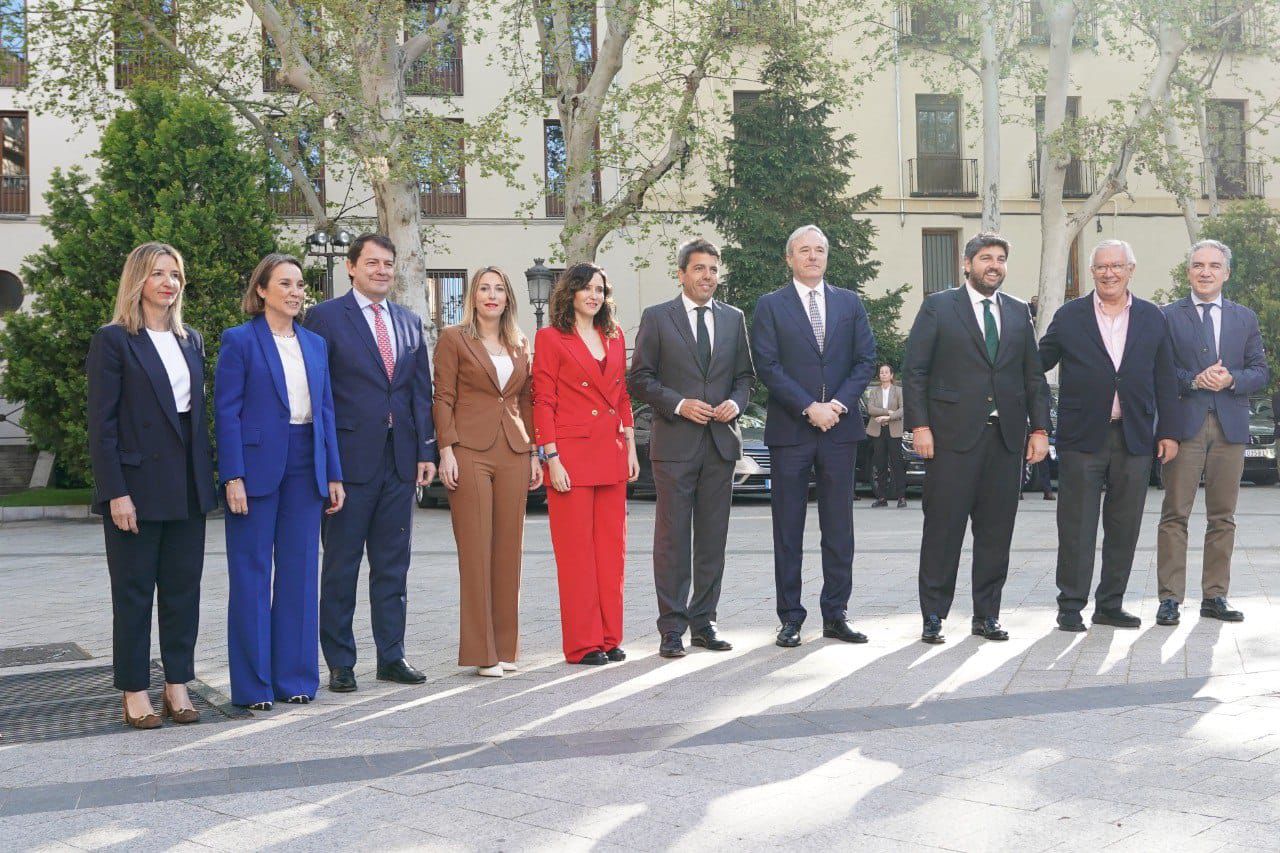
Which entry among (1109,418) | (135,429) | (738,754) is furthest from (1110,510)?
(135,429)

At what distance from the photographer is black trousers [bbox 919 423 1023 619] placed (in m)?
7.53

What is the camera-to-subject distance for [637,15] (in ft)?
65.8

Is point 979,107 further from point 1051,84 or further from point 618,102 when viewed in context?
point 618,102

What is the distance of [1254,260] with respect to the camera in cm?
2639

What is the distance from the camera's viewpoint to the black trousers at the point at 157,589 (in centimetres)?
583

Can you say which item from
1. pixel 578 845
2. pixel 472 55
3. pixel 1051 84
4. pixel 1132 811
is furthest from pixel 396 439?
pixel 472 55

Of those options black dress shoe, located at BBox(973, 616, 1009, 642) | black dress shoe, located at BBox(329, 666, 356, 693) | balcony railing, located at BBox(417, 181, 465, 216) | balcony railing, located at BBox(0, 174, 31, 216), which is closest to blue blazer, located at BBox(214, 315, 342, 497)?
black dress shoe, located at BBox(329, 666, 356, 693)

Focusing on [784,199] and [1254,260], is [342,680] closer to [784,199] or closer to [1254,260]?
[784,199]

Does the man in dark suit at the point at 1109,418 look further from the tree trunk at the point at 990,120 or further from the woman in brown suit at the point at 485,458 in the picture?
the tree trunk at the point at 990,120

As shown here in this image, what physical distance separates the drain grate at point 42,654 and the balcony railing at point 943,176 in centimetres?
2942

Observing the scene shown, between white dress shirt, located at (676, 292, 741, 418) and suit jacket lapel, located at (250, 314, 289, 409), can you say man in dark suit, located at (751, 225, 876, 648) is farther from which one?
suit jacket lapel, located at (250, 314, 289, 409)

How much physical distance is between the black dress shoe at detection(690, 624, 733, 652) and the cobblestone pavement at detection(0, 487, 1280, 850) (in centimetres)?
7

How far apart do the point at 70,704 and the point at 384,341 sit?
7.05 feet

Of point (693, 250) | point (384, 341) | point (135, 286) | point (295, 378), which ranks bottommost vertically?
point (295, 378)
